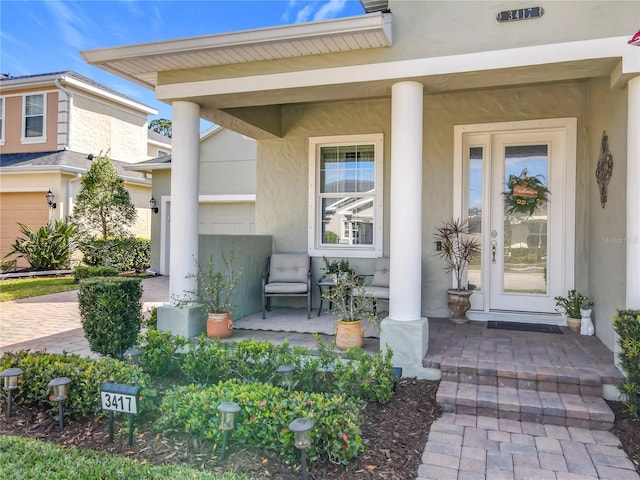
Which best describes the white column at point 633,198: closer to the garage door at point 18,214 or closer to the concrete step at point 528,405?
the concrete step at point 528,405

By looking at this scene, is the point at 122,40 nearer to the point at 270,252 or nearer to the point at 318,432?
the point at 270,252

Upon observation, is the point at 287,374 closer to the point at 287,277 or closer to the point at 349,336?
the point at 349,336

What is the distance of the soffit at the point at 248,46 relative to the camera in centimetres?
392

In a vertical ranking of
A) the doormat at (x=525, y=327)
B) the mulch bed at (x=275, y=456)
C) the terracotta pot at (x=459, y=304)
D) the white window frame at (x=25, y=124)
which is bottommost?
the mulch bed at (x=275, y=456)

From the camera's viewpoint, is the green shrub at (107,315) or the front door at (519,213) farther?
the front door at (519,213)

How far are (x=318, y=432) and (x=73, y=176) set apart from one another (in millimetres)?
12086

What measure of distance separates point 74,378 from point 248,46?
10.5 feet

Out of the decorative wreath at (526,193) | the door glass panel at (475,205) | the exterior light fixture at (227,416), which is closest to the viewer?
the exterior light fixture at (227,416)

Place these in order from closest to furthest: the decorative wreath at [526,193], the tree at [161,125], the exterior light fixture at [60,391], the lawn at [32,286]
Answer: the exterior light fixture at [60,391], the decorative wreath at [526,193], the lawn at [32,286], the tree at [161,125]

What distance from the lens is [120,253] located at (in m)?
12.2

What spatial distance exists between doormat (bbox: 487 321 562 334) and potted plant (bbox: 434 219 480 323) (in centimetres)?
35

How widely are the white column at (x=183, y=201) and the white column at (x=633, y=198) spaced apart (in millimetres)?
4094

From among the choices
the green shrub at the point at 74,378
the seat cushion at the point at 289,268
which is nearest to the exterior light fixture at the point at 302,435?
the green shrub at the point at 74,378

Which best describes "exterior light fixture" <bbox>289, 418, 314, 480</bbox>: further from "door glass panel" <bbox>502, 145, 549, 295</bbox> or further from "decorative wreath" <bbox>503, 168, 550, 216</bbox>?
"decorative wreath" <bbox>503, 168, 550, 216</bbox>
